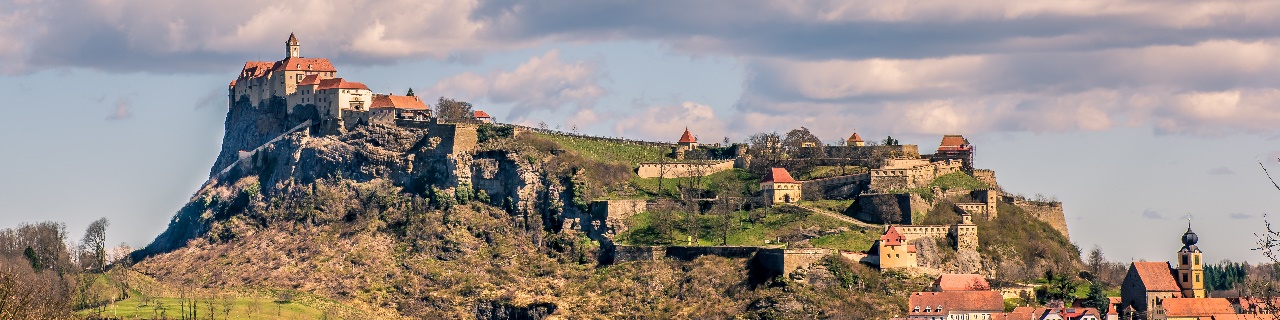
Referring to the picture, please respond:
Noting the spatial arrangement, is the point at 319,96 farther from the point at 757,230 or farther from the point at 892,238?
the point at 892,238

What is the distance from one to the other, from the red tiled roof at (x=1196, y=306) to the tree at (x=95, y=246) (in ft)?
238

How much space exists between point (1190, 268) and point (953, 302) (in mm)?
16655

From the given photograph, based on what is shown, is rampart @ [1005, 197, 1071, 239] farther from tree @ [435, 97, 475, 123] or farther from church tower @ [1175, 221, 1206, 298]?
tree @ [435, 97, 475, 123]

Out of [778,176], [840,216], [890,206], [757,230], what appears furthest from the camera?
[778,176]

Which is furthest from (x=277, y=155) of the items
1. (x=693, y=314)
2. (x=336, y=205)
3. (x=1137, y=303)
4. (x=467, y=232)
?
(x=1137, y=303)

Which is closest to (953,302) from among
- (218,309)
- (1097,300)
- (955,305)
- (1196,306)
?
(955,305)

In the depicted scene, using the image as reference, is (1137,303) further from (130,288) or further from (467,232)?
(130,288)

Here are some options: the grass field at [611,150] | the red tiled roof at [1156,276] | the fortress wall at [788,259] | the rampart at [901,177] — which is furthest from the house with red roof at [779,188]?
the red tiled roof at [1156,276]

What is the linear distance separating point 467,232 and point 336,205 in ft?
32.1

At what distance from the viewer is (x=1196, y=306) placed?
394ft

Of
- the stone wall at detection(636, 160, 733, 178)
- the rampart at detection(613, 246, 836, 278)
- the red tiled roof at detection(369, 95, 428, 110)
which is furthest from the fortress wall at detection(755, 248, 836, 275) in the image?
the red tiled roof at detection(369, 95, 428, 110)

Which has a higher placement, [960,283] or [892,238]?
[892,238]

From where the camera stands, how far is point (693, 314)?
122m

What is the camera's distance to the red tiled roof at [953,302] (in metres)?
119
